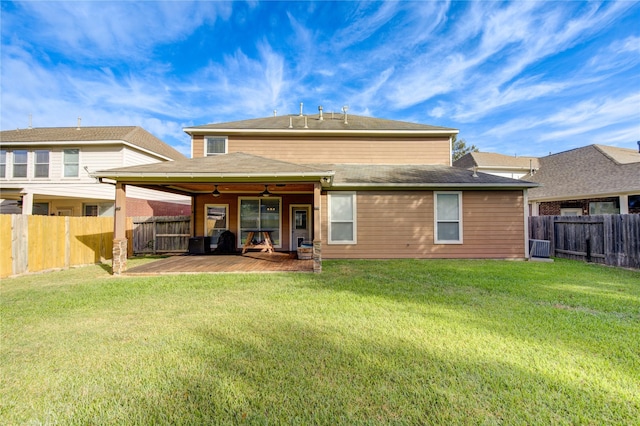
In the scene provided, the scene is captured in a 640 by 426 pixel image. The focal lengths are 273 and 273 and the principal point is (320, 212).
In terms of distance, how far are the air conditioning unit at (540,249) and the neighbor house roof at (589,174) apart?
454 centimetres

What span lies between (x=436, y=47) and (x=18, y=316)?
653 inches

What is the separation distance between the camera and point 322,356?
2.82 m

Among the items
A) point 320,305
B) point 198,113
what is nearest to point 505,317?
point 320,305

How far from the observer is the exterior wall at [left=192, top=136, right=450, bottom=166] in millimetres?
11734

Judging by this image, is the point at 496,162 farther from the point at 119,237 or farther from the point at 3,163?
the point at 3,163

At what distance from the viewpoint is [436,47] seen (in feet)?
43.1

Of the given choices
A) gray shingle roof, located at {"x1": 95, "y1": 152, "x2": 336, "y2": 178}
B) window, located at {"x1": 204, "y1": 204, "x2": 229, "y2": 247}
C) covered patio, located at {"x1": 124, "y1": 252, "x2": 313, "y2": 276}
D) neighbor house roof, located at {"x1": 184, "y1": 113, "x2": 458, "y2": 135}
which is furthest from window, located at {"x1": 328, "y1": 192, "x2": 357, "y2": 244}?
window, located at {"x1": 204, "y1": 204, "x2": 229, "y2": 247}

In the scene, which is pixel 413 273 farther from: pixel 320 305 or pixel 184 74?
pixel 184 74

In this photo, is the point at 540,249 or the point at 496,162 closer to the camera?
the point at 540,249

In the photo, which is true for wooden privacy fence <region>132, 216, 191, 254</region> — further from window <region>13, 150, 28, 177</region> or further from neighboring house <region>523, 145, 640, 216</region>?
neighboring house <region>523, 145, 640, 216</region>

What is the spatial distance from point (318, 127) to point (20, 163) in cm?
1468

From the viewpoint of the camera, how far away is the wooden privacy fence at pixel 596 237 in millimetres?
7535

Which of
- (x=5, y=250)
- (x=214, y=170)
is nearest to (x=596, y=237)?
(x=214, y=170)

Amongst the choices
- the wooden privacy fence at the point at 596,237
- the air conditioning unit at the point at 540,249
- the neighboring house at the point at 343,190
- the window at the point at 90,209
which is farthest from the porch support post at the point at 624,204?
the window at the point at 90,209
